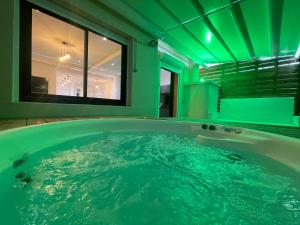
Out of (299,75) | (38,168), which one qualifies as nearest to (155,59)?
(38,168)

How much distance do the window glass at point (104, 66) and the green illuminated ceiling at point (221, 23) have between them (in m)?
0.81

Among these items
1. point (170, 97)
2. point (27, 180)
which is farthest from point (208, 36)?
point (27, 180)

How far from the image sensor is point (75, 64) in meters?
4.59

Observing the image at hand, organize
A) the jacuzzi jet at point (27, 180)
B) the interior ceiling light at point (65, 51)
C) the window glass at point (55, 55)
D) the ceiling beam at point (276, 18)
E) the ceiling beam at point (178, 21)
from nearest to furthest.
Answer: the jacuzzi jet at point (27, 180), the ceiling beam at point (276, 18), the ceiling beam at point (178, 21), the window glass at point (55, 55), the interior ceiling light at point (65, 51)

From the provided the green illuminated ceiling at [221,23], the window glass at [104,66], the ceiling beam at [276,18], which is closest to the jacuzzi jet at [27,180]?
the green illuminated ceiling at [221,23]

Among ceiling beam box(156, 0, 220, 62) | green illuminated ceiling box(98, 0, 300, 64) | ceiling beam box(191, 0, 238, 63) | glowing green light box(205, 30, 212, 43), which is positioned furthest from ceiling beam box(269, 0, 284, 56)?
ceiling beam box(156, 0, 220, 62)

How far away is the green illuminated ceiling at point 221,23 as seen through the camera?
6.91 ft

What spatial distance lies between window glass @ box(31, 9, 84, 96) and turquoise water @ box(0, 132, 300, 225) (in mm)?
1771

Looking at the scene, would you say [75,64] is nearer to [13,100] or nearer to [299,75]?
[13,100]

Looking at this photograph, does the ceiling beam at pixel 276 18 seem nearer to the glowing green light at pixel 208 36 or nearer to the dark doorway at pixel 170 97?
the glowing green light at pixel 208 36

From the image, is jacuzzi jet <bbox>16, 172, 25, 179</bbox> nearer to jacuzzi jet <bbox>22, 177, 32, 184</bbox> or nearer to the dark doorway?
jacuzzi jet <bbox>22, 177, 32, 184</bbox>

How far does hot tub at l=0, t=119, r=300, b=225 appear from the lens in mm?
467

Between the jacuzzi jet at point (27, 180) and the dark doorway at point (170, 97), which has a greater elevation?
the dark doorway at point (170, 97)

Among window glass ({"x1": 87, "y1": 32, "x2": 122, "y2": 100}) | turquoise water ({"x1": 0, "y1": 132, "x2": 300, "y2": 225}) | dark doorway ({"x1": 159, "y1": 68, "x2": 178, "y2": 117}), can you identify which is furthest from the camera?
dark doorway ({"x1": 159, "y1": 68, "x2": 178, "y2": 117})
